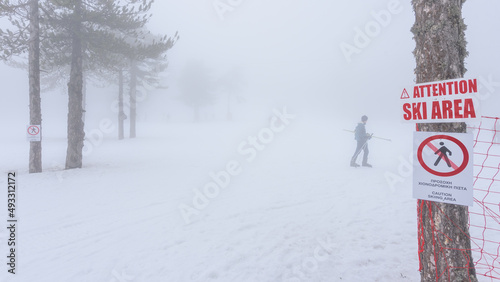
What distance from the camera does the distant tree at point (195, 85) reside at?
44719 mm

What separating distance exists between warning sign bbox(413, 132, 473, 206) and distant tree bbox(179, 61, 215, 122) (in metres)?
43.8

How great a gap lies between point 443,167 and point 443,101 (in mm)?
606

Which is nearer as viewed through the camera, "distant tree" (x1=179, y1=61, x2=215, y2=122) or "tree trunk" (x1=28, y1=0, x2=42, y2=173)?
"tree trunk" (x1=28, y1=0, x2=42, y2=173)

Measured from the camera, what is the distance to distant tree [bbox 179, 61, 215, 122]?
4472 cm

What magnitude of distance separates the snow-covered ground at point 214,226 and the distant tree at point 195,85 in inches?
1408

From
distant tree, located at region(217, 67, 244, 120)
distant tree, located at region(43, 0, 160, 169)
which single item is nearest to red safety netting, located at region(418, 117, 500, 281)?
distant tree, located at region(43, 0, 160, 169)

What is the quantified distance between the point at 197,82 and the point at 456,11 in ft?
146

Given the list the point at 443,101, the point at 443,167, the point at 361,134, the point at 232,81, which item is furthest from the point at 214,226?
the point at 232,81

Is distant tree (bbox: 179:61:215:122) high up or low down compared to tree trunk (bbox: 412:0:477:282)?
up

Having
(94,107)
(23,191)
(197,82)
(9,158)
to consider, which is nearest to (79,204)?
(23,191)

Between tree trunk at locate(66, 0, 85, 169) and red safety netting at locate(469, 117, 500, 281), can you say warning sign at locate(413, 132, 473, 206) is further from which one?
tree trunk at locate(66, 0, 85, 169)

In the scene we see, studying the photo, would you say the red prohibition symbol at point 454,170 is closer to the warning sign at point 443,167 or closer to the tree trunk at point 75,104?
the warning sign at point 443,167

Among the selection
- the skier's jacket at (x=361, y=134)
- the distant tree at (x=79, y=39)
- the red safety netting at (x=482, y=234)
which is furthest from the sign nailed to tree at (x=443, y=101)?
the distant tree at (x=79, y=39)

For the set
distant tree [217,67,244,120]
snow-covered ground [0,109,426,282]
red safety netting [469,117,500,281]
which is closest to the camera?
red safety netting [469,117,500,281]
